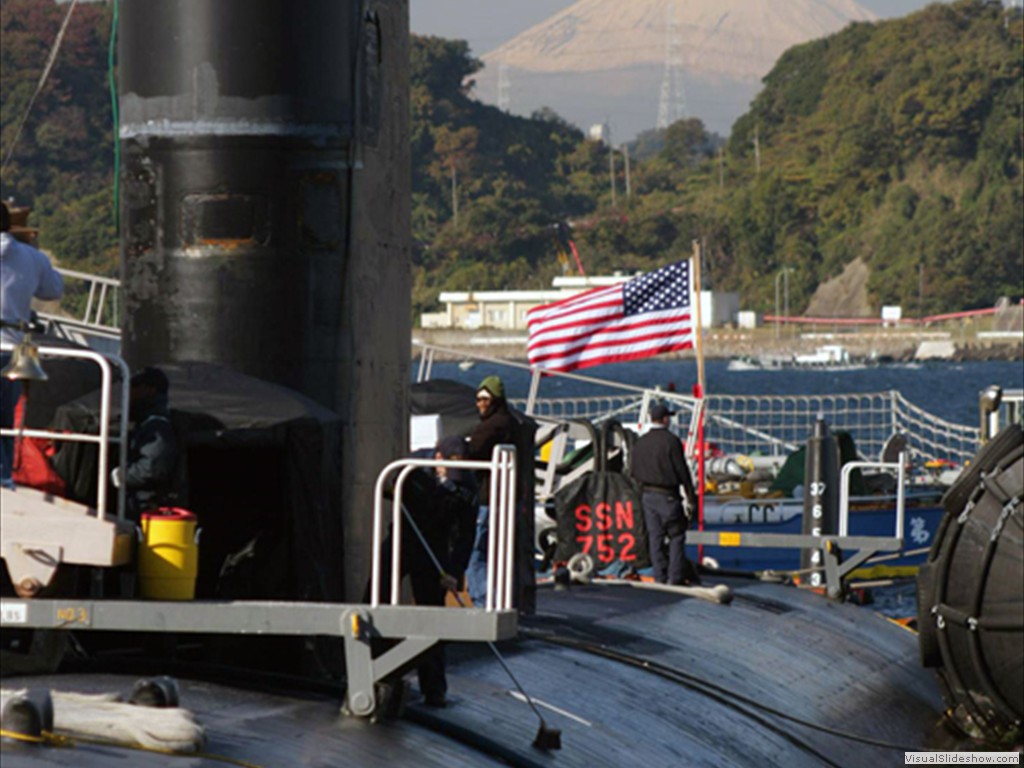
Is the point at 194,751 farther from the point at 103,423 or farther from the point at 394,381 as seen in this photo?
the point at 394,381

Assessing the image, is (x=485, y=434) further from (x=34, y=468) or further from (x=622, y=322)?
(x=622, y=322)

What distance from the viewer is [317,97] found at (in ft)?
32.3

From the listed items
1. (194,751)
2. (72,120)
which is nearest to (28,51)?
(72,120)

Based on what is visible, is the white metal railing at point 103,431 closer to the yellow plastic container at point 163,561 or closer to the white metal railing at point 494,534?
the yellow plastic container at point 163,561

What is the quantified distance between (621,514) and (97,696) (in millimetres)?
11777

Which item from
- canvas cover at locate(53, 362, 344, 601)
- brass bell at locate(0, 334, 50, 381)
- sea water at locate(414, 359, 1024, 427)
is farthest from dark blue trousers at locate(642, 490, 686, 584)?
sea water at locate(414, 359, 1024, 427)

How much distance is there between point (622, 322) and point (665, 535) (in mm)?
8635

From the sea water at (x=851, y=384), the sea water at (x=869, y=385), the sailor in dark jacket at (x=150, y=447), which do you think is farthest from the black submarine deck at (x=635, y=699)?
the sea water at (x=851, y=384)

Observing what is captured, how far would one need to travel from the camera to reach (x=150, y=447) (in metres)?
8.54

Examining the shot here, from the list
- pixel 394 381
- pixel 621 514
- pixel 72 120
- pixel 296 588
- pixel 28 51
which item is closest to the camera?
pixel 296 588

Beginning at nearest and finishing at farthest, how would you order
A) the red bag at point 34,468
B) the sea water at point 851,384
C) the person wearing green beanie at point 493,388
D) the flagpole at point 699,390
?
the red bag at point 34,468, the person wearing green beanie at point 493,388, the flagpole at point 699,390, the sea water at point 851,384

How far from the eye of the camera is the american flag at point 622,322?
2616cm

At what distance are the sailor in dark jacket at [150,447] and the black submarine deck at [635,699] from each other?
79 cm

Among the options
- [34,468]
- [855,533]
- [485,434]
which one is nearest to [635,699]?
[485,434]
